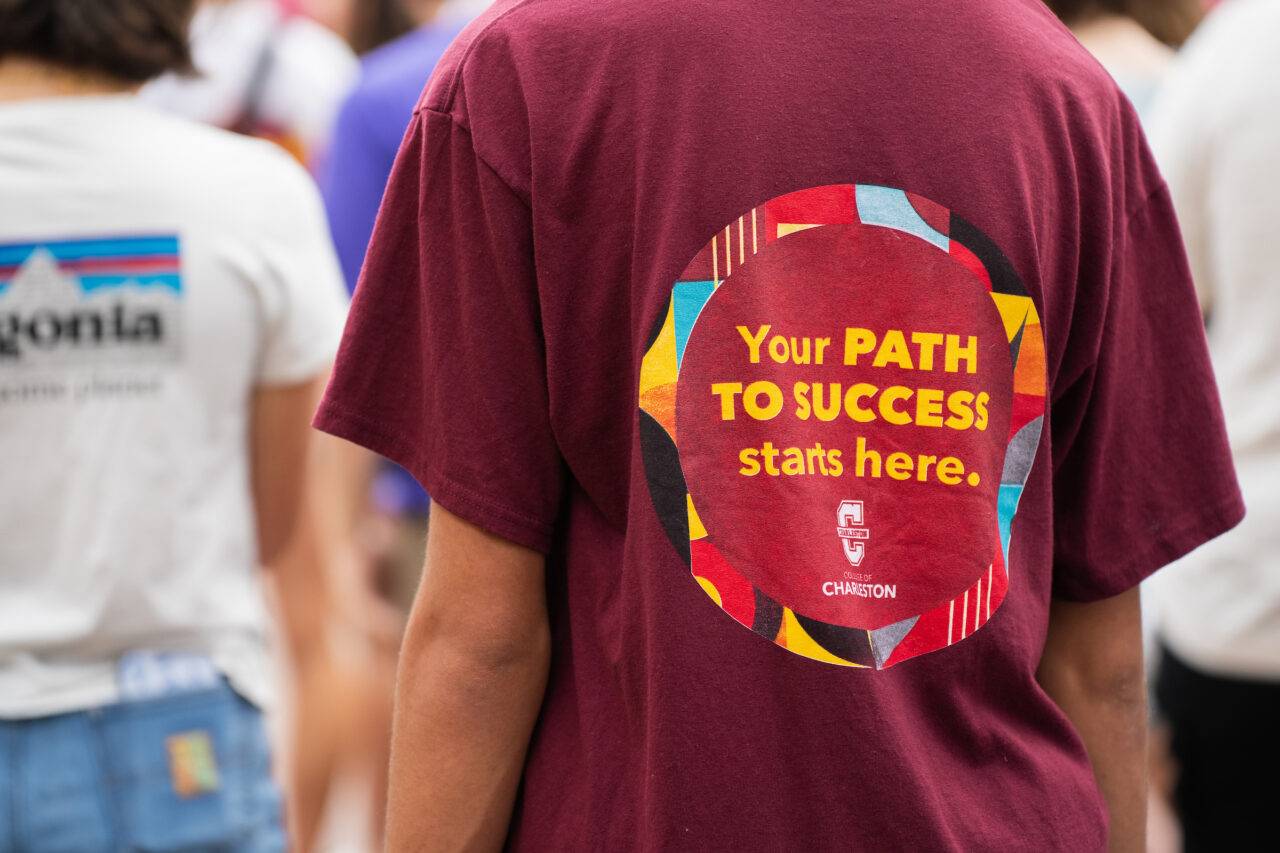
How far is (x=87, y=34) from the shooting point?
1.57 m

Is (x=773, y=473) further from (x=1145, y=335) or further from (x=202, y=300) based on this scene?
(x=202, y=300)

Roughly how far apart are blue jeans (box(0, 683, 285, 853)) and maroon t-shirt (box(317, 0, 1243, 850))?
668 millimetres

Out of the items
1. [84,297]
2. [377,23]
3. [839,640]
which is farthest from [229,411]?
[377,23]

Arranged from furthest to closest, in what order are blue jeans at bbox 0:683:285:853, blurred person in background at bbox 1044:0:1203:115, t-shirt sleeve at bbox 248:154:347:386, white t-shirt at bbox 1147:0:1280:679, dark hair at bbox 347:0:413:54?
dark hair at bbox 347:0:413:54
blurred person in background at bbox 1044:0:1203:115
white t-shirt at bbox 1147:0:1280:679
t-shirt sleeve at bbox 248:154:347:386
blue jeans at bbox 0:683:285:853

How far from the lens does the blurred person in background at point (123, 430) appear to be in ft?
5.01

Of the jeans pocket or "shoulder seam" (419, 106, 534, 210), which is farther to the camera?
the jeans pocket

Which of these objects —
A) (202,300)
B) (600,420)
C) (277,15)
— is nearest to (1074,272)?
(600,420)

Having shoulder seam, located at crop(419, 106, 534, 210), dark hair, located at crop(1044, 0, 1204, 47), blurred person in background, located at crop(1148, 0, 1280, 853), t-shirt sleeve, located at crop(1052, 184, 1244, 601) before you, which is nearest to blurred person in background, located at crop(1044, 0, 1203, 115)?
dark hair, located at crop(1044, 0, 1204, 47)

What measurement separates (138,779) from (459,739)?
66 cm

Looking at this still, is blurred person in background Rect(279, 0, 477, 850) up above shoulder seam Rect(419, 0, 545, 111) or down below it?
below

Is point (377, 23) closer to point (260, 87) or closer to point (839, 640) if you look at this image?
point (260, 87)

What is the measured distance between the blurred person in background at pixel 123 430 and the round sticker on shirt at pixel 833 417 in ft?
2.62

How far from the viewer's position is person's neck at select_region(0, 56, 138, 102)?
157 centimetres

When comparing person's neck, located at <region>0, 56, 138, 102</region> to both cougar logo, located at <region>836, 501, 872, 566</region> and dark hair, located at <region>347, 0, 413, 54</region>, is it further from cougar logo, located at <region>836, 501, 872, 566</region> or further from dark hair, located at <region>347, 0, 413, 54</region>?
dark hair, located at <region>347, 0, 413, 54</region>
